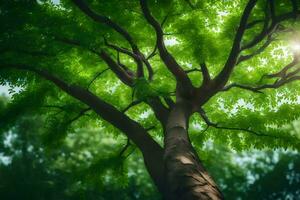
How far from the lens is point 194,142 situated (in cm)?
818

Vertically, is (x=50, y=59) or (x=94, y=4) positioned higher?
(x=94, y=4)

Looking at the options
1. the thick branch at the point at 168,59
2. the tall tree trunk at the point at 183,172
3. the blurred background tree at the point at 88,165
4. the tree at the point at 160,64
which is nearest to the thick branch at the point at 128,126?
the tree at the point at 160,64

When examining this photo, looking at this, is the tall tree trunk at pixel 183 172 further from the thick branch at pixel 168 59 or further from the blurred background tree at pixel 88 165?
the blurred background tree at pixel 88 165

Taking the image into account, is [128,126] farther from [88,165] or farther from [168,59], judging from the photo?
[88,165]

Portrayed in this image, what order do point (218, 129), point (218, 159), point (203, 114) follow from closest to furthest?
point (203, 114) → point (218, 129) → point (218, 159)

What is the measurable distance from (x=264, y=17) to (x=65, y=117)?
4728 mm

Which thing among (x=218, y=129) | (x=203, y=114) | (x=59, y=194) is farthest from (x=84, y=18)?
(x=59, y=194)

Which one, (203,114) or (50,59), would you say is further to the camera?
(203,114)

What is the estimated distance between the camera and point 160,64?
804 cm

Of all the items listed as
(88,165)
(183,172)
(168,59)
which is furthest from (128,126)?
(88,165)

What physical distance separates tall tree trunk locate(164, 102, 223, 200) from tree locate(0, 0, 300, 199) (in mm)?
25

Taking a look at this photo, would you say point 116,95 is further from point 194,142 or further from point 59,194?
point 59,194

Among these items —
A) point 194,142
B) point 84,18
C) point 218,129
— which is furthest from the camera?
point 194,142

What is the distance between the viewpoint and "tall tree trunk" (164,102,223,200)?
3875 mm
